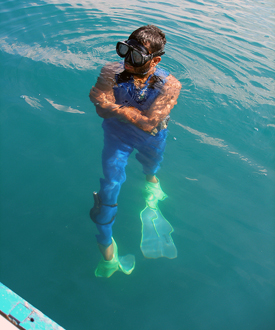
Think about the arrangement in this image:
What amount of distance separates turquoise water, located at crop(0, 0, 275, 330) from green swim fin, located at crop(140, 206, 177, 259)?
0.30 feet

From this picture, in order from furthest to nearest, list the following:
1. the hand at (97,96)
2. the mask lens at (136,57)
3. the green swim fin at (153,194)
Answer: the green swim fin at (153,194)
the hand at (97,96)
the mask lens at (136,57)

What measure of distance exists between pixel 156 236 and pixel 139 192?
642 mm

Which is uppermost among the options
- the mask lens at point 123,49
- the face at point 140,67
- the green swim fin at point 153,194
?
the mask lens at point 123,49

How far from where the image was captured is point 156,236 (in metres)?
2.75

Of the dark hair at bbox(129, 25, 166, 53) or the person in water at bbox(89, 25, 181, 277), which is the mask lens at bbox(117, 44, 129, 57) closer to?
the person in water at bbox(89, 25, 181, 277)

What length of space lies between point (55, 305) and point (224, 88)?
4.38 m

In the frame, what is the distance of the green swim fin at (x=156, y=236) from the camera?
2.64m

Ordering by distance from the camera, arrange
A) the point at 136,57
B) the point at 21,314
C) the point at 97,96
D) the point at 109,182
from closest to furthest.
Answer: the point at 21,314 < the point at 136,57 < the point at 97,96 < the point at 109,182

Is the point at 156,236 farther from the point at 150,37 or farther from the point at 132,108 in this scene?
the point at 150,37

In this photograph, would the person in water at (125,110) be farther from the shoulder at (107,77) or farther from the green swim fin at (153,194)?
the green swim fin at (153,194)

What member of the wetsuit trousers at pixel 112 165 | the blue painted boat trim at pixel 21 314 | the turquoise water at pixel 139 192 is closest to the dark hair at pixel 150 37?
the wetsuit trousers at pixel 112 165

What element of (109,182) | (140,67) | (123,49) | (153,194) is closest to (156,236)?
(153,194)

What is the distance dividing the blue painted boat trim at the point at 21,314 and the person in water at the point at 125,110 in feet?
3.80

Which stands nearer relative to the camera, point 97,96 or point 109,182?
point 97,96
